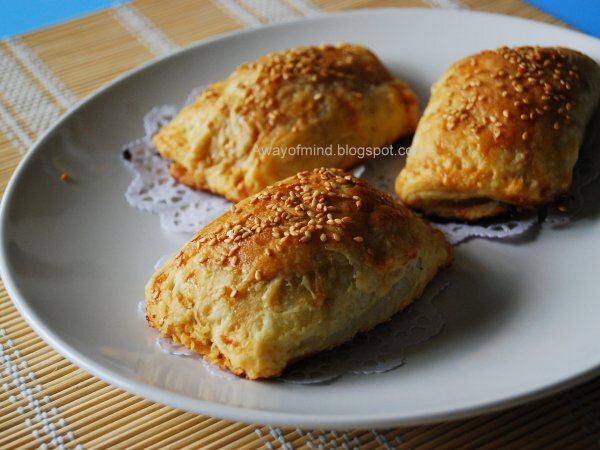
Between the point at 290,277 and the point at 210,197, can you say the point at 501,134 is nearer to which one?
the point at 290,277

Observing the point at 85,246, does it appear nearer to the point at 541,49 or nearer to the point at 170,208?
the point at 170,208

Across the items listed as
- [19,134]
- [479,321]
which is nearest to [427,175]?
[479,321]

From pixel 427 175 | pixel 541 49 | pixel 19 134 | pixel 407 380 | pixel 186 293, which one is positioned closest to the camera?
pixel 407 380

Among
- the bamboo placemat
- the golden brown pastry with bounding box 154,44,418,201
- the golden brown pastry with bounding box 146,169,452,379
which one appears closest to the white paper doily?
the golden brown pastry with bounding box 154,44,418,201

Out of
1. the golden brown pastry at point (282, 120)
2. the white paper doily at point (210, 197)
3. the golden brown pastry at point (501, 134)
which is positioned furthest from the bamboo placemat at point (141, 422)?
the golden brown pastry at point (282, 120)

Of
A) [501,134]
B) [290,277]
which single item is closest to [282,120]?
[501,134]
